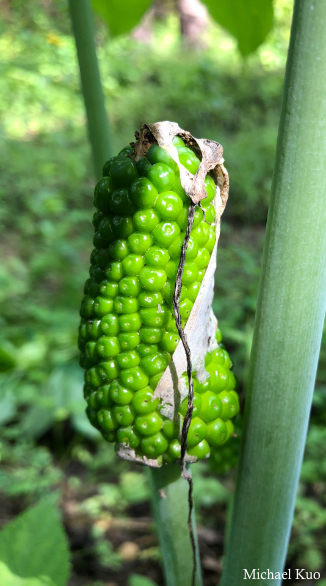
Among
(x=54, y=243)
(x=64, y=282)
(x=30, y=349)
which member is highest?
(x=54, y=243)

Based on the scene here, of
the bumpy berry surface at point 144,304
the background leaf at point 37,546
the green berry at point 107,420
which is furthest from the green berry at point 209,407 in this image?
the background leaf at point 37,546

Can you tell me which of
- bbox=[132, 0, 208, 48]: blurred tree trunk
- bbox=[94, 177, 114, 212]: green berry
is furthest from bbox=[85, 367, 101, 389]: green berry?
bbox=[132, 0, 208, 48]: blurred tree trunk

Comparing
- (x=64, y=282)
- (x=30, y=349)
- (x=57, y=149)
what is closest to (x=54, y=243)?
(x=64, y=282)

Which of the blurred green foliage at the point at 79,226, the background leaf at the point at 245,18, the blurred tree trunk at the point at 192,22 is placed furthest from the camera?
the blurred tree trunk at the point at 192,22

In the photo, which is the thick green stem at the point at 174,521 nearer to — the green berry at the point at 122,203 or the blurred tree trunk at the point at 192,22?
the green berry at the point at 122,203

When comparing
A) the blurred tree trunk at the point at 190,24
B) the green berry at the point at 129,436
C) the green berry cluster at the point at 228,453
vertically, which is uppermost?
the blurred tree trunk at the point at 190,24

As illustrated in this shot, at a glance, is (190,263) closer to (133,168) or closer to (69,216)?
(133,168)

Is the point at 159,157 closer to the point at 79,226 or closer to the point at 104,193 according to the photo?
the point at 104,193
